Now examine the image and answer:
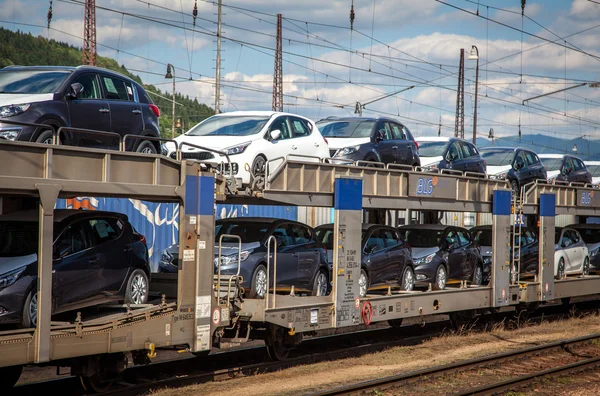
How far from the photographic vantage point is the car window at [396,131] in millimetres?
18433

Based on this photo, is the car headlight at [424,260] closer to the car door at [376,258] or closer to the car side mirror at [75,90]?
the car door at [376,258]

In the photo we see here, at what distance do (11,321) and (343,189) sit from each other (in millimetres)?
6572

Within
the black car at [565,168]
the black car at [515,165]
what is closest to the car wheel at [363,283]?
the black car at [515,165]

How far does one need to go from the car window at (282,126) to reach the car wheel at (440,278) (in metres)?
5.22

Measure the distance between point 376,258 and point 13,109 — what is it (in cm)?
792

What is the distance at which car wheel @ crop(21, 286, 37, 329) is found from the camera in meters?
9.23

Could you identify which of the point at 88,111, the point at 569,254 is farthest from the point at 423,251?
the point at 88,111

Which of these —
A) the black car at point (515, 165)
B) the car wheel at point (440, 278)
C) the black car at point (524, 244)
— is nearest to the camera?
the car wheel at point (440, 278)

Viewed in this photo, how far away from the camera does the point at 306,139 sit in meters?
15.4

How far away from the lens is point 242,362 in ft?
48.6

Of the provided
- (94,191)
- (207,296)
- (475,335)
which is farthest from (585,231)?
(94,191)

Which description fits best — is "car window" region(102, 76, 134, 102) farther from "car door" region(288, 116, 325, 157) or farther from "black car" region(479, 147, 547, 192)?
"black car" region(479, 147, 547, 192)

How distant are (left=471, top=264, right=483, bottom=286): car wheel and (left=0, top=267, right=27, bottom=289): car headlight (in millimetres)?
12630

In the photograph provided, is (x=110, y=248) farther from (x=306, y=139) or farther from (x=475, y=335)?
(x=475, y=335)
